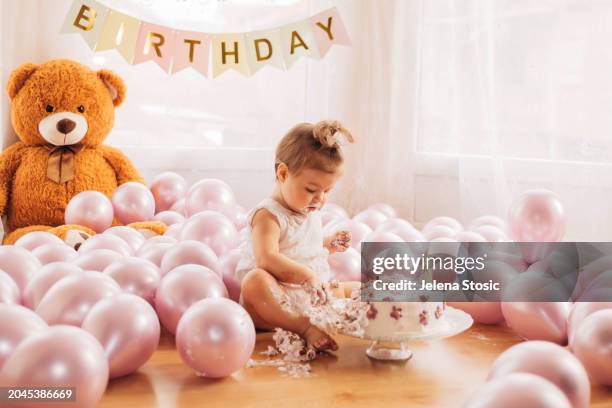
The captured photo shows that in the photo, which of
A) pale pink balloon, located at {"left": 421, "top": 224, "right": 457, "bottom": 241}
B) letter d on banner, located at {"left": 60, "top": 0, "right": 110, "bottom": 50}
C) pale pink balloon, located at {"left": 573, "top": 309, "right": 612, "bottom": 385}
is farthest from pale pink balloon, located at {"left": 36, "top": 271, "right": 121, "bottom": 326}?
letter d on banner, located at {"left": 60, "top": 0, "right": 110, "bottom": 50}

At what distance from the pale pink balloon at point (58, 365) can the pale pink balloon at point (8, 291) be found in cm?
34

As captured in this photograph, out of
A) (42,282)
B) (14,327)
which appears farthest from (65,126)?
(14,327)

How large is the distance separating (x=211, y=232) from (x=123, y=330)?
0.62m

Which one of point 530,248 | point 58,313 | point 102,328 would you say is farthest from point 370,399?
point 530,248

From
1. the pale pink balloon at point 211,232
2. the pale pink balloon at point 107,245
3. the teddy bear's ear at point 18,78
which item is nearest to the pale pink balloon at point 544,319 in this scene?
the pale pink balloon at point 211,232

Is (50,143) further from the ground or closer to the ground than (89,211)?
further from the ground

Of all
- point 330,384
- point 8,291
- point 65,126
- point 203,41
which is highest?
point 203,41

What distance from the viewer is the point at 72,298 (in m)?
1.15

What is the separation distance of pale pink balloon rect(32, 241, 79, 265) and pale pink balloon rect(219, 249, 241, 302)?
1.05ft

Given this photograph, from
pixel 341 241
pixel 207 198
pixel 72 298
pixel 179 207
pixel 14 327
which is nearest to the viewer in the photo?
pixel 14 327

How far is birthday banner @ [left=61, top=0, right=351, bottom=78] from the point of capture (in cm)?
211

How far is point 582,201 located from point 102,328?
1254mm

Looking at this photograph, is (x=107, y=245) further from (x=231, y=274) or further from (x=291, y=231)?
(x=291, y=231)

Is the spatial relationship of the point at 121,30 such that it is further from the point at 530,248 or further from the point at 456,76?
the point at 530,248
